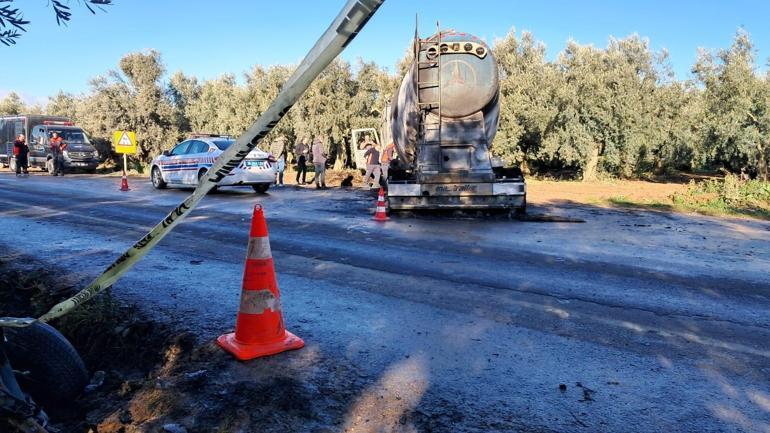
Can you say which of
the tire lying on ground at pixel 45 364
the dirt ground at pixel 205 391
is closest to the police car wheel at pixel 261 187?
the dirt ground at pixel 205 391

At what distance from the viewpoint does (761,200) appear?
589 inches

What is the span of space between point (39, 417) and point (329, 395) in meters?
1.39

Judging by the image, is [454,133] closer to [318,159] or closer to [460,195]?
[460,195]

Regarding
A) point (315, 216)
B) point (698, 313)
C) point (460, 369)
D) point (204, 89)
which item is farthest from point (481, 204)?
point (204, 89)

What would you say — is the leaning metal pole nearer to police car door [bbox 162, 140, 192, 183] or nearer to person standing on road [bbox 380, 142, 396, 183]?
person standing on road [bbox 380, 142, 396, 183]

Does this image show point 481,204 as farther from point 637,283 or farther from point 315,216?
point 637,283

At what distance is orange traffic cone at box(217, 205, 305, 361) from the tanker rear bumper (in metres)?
7.25

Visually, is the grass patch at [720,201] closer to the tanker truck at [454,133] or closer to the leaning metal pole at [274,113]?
the tanker truck at [454,133]

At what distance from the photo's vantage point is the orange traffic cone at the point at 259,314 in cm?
367

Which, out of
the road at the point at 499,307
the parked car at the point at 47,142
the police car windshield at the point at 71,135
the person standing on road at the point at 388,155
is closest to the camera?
the road at the point at 499,307

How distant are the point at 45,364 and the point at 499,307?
3433 mm

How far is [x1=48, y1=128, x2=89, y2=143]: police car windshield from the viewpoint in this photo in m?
27.6

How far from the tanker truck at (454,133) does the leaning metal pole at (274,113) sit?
830cm

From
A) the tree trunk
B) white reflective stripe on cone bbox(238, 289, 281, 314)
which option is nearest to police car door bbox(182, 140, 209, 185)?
white reflective stripe on cone bbox(238, 289, 281, 314)
